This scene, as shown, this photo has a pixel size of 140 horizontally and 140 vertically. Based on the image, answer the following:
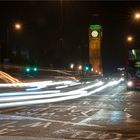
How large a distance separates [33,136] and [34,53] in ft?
291

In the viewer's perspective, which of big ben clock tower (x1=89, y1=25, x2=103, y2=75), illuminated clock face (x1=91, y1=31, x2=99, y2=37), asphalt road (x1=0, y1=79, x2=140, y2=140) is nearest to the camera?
asphalt road (x1=0, y1=79, x2=140, y2=140)

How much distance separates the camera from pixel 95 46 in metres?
184

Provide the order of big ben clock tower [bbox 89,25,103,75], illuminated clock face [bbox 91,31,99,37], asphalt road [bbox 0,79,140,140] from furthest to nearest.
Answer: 1. illuminated clock face [bbox 91,31,99,37]
2. big ben clock tower [bbox 89,25,103,75]
3. asphalt road [bbox 0,79,140,140]

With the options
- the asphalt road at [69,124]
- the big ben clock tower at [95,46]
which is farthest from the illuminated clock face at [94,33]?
the asphalt road at [69,124]

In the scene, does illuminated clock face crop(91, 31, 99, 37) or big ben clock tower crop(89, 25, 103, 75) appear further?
illuminated clock face crop(91, 31, 99, 37)

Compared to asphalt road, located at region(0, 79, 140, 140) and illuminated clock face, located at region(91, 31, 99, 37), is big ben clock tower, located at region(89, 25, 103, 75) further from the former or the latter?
asphalt road, located at region(0, 79, 140, 140)

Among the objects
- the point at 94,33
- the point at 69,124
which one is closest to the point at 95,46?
the point at 94,33

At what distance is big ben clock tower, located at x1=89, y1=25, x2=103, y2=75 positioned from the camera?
17900 cm

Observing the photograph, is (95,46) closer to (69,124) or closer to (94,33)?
(94,33)

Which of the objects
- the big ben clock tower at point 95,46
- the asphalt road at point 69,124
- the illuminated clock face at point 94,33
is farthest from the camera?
the illuminated clock face at point 94,33

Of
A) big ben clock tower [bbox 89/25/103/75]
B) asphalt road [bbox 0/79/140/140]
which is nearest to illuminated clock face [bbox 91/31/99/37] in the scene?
big ben clock tower [bbox 89/25/103/75]

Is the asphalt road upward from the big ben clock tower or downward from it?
downward

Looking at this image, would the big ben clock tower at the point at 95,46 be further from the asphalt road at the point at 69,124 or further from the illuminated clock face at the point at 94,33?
the asphalt road at the point at 69,124

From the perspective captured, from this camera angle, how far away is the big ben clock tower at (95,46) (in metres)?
179
